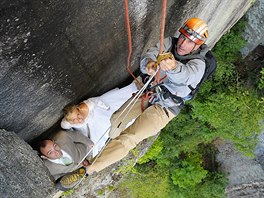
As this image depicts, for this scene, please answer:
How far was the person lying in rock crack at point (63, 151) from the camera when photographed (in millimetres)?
4477

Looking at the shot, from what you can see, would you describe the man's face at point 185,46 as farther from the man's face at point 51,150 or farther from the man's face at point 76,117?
the man's face at point 51,150

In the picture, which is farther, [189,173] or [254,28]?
[189,173]

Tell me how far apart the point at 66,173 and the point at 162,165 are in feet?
20.1

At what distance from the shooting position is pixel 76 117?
4.57 meters

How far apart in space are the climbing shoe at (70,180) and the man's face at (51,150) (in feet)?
1.23

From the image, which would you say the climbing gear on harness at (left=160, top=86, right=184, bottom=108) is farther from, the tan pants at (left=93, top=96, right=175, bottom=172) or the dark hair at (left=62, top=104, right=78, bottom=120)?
the dark hair at (left=62, top=104, right=78, bottom=120)

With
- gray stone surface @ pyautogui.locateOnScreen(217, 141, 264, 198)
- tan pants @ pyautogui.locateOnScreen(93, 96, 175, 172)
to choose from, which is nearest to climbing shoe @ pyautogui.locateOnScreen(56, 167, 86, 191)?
tan pants @ pyautogui.locateOnScreen(93, 96, 175, 172)

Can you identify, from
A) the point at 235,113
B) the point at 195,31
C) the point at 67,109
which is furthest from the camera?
the point at 235,113

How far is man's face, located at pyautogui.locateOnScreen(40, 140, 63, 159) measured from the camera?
4.45 meters

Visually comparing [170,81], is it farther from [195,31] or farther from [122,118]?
[122,118]

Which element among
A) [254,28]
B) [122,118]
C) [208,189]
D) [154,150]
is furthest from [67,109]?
[208,189]

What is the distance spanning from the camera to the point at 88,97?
4957 millimetres

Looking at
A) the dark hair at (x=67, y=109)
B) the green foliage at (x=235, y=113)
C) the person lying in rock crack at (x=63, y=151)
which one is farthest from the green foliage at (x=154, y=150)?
the dark hair at (x=67, y=109)

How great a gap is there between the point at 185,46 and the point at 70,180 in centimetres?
221
